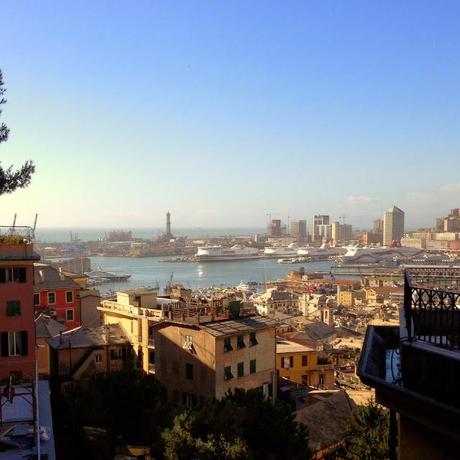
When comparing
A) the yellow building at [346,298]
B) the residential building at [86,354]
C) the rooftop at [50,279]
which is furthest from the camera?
the yellow building at [346,298]

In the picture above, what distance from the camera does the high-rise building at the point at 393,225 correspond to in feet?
391

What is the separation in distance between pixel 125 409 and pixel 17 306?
78.8 inches

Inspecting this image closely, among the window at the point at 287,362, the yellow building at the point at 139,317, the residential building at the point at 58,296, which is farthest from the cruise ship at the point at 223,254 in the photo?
the window at the point at 287,362

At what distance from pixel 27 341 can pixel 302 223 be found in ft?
491

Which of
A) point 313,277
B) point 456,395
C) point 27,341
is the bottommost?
point 313,277

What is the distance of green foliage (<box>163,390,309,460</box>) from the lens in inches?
242

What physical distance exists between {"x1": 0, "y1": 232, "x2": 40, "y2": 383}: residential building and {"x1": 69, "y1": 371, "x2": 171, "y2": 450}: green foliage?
0.88m

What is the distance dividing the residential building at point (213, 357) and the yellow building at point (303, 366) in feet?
11.8

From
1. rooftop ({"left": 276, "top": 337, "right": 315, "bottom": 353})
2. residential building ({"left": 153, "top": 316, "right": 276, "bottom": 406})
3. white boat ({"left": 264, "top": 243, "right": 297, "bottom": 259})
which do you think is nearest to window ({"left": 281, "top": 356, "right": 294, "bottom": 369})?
rooftop ({"left": 276, "top": 337, "right": 315, "bottom": 353})

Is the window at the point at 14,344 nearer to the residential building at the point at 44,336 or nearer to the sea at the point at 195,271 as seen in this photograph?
the residential building at the point at 44,336

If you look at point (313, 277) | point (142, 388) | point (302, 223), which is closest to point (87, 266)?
point (313, 277)

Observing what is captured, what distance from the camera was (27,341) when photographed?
7738 mm

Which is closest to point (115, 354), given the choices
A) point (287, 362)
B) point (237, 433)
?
point (287, 362)

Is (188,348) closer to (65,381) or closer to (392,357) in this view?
(65,381)
